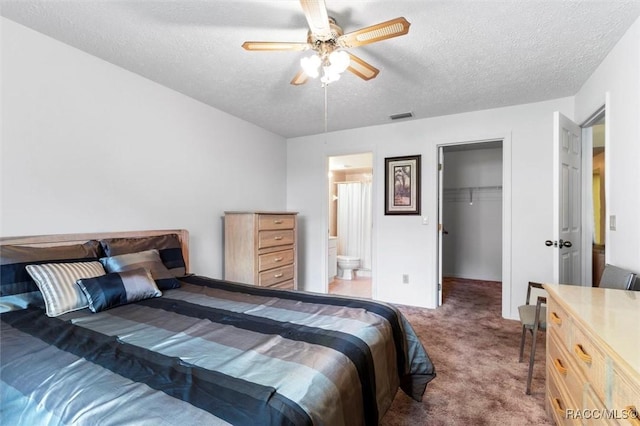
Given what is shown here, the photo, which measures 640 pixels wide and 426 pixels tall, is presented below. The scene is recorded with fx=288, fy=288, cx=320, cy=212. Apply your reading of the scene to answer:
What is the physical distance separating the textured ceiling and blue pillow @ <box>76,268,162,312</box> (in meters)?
1.62

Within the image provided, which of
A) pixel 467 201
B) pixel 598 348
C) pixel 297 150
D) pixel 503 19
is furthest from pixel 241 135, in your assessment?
pixel 467 201

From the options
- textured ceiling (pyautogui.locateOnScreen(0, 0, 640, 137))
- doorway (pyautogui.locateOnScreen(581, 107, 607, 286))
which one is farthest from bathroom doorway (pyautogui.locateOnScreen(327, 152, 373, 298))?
doorway (pyautogui.locateOnScreen(581, 107, 607, 286))

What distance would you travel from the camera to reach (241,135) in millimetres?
3703

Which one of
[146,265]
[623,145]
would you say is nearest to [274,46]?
[146,265]

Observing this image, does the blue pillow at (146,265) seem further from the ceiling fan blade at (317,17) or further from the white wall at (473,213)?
the white wall at (473,213)

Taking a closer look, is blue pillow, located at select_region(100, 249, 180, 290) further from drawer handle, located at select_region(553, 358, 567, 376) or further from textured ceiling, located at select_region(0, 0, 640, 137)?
drawer handle, located at select_region(553, 358, 567, 376)

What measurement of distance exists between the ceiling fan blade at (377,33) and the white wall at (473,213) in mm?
4230

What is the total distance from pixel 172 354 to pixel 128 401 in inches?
11.4

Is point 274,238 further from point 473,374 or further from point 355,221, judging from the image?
point 355,221

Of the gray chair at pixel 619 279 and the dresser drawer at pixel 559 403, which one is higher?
the gray chair at pixel 619 279

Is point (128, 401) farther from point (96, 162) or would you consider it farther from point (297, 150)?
point (297, 150)

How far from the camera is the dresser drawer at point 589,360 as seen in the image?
0.97 metres

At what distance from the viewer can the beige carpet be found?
1.71 meters

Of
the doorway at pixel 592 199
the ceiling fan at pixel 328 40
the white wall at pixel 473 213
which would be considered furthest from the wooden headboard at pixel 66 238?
the white wall at pixel 473 213
